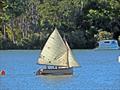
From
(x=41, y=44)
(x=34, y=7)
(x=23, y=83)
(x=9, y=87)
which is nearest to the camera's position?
(x=9, y=87)

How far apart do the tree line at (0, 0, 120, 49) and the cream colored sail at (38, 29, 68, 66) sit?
57.5m

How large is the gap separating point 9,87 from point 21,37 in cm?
7510

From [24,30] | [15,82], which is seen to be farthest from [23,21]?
[15,82]

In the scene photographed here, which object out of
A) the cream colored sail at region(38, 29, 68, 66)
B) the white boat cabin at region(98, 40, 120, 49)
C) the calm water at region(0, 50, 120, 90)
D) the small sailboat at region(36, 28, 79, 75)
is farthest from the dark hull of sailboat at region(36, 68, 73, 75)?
the white boat cabin at region(98, 40, 120, 49)

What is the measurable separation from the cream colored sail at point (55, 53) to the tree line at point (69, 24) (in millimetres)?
57520

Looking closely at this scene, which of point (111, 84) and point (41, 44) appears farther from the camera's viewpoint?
point (41, 44)

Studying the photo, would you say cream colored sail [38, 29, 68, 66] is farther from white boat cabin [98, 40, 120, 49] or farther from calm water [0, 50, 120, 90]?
white boat cabin [98, 40, 120, 49]

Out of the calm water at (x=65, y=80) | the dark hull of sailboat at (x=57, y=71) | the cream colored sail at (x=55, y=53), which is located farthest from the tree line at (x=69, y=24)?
the dark hull of sailboat at (x=57, y=71)

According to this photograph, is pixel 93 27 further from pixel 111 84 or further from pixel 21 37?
pixel 111 84

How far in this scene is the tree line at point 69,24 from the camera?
412 ft

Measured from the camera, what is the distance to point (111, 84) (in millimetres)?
54000

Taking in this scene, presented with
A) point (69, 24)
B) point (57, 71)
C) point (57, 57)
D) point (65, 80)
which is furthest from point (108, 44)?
point (65, 80)

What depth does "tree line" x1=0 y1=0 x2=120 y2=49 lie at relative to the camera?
12550cm

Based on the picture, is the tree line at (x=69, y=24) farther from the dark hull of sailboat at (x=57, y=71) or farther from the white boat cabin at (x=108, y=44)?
the dark hull of sailboat at (x=57, y=71)
